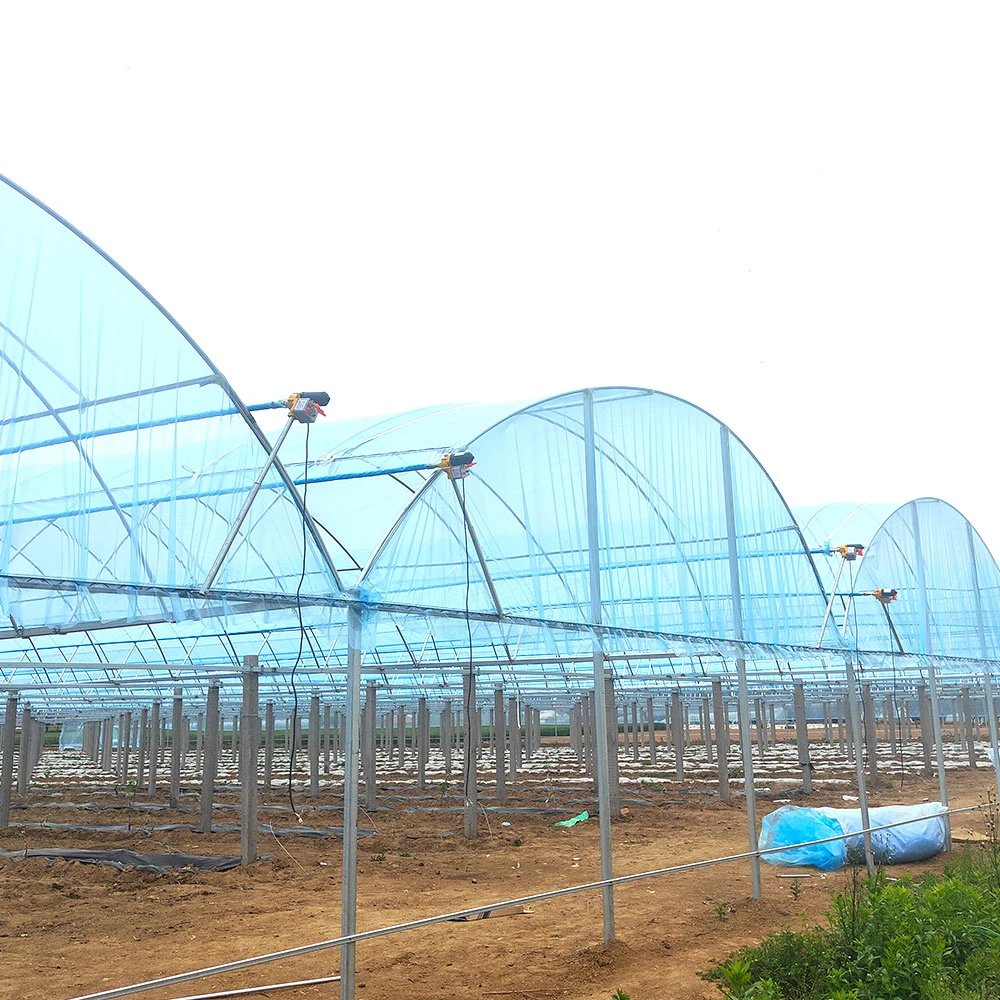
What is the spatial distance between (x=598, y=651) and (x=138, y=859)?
9798 millimetres

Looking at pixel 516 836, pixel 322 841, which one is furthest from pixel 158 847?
pixel 516 836

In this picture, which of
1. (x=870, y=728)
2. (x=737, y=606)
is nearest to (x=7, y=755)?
(x=737, y=606)

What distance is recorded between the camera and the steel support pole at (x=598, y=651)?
10070mm

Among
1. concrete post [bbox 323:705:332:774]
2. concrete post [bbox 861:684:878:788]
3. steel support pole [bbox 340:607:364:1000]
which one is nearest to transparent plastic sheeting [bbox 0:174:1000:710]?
steel support pole [bbox 340:607:364:1000]

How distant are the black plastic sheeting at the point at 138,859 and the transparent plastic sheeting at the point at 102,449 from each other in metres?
8.86

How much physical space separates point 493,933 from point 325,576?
4.70 metres

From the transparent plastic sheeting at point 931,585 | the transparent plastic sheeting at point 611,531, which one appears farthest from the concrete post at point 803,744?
the transparent plastic sheeting at point 611,531

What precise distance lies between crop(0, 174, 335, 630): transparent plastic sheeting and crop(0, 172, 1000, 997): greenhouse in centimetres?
2

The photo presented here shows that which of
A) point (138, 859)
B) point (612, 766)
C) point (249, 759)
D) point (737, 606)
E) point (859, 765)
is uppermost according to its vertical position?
point (737, 606)

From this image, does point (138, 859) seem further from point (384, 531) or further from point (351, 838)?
point (351, 838)

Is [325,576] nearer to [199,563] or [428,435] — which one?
[199,563]

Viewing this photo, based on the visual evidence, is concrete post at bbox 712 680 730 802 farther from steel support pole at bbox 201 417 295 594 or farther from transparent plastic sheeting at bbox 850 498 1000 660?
steel support pole at bbox 201 417 295 594

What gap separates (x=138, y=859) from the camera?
1655 cm

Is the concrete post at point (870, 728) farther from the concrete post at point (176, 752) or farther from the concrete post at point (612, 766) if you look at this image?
the concrete post at point (176, 752)
